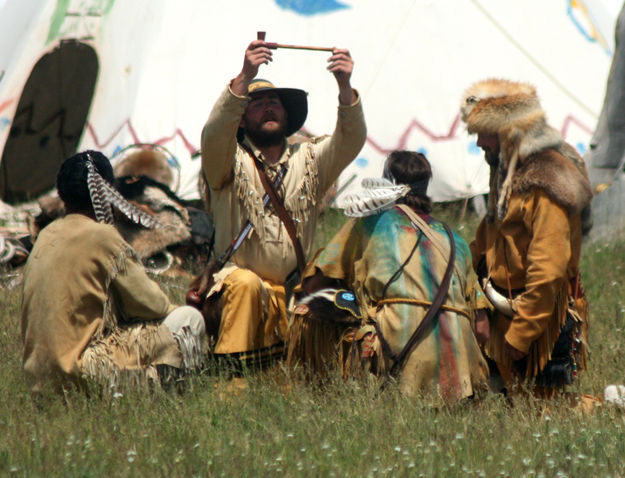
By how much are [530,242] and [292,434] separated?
4.71ft

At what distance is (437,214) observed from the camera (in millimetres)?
8922

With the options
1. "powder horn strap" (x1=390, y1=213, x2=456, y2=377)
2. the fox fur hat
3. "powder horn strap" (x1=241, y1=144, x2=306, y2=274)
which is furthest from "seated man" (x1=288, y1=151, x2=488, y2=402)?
"powder horn strap" (x1=241, y1=144, x2=306, y2=274)

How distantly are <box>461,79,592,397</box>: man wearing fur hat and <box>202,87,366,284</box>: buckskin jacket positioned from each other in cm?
80

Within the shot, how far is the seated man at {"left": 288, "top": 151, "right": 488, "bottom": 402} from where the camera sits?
4.51 m

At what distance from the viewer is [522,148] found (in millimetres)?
4723

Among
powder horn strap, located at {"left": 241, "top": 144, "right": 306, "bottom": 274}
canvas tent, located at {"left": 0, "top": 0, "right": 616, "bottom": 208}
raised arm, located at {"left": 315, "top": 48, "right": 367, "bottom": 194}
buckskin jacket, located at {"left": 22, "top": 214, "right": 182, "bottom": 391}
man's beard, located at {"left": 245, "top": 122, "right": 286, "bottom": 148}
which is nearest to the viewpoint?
buckskin jacket, located at {"left": 22, "top": 214, "right": 182, "bottom": 391}

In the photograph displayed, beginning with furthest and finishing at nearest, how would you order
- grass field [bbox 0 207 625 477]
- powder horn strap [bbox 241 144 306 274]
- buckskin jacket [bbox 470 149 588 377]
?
powder horn strap [bbox 241 144 306 274] → buckskin jacket [bbox 470 149 588 377] → grass field [bbox 0 207 625 477]

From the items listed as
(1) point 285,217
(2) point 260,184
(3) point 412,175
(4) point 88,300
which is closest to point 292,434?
(4) point 88,300

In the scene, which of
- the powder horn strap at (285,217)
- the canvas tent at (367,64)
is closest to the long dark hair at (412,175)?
the powder horn strap at (285,217)

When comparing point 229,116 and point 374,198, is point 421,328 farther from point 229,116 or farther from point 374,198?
point 229,116

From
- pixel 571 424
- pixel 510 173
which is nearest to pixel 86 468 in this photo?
pixel 571 424

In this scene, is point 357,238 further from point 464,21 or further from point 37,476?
point 464,21

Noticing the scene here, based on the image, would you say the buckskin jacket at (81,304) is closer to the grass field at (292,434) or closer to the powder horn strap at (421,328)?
the grass field at (292,434)

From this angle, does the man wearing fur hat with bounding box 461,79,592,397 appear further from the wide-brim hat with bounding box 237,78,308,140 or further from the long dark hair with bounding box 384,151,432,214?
the wide-brim hat with bounding box 237,78,308,140
